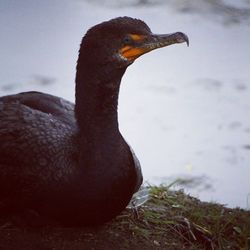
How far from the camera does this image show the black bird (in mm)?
3562

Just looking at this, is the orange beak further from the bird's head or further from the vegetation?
the vegetation

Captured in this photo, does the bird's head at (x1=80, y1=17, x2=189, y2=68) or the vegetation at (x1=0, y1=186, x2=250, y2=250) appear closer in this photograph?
the bird's head at (x1=80, y1=17, x2=189, y2=68)

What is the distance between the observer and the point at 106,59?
355cm

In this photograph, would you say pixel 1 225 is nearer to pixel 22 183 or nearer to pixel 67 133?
pixel 22 183

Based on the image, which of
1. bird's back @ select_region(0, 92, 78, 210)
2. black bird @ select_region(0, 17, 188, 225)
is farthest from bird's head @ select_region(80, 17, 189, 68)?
bird's back @ select_region(0, 92, 78, 210)

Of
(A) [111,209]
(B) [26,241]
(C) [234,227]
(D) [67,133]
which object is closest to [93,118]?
(D) [67,133]

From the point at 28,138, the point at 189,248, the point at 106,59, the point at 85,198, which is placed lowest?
the point at 189,248

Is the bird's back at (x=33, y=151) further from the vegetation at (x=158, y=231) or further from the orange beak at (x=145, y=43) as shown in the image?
the orange beak at (x=145, y=43)

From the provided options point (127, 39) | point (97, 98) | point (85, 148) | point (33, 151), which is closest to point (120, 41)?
point (127, 39)

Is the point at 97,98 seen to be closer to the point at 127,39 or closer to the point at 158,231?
the point at 127,39

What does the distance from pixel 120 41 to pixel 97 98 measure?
317 mm

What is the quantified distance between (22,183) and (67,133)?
36 cm

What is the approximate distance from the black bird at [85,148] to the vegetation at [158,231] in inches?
5.6

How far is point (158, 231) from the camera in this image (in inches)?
161
